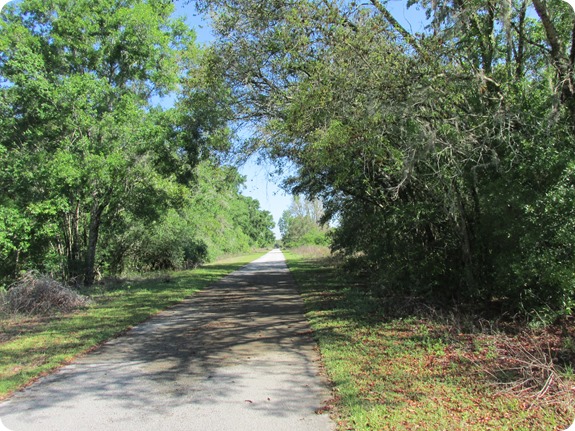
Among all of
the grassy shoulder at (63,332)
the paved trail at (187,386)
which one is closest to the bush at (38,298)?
the grassy shoulder at (63,332)

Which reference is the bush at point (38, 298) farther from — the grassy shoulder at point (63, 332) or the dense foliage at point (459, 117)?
the dense foliage at point (459, 117)

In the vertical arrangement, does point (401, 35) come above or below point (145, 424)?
above

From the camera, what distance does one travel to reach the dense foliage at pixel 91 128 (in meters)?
14.7

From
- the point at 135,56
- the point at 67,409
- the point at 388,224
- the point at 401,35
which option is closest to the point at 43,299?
the point at 67,409

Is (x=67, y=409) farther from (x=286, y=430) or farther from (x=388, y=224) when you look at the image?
(x=388, y=224)

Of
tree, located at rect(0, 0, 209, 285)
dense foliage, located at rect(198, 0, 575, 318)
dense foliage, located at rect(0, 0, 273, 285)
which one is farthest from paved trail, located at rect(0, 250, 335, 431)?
tree, located at rect(0, 0, 209, 285)

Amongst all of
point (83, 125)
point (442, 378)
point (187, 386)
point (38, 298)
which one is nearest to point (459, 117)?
point (442, 378)

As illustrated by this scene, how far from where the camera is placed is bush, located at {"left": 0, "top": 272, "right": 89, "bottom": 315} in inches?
428

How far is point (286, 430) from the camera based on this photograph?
3.97 m

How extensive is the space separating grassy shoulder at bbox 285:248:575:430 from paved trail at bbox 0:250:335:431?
43 centimetres

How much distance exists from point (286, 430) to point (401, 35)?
6.56 metres

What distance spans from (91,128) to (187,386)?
43.8ft

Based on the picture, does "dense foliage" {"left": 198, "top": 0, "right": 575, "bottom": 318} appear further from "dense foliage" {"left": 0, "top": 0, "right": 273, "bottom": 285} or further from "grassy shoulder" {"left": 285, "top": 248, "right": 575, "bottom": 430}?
"dense foliage" {"left": 0, "top": 0, "right": 273, "bottom": 285}

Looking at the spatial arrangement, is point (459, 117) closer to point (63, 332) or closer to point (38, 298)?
point (63, 332)
